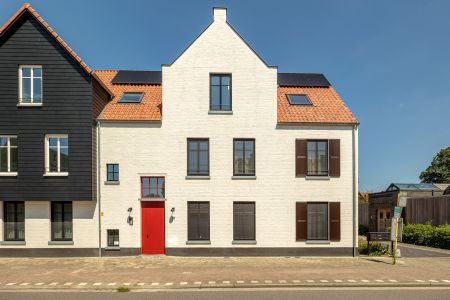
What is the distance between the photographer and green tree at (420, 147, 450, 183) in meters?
49.3

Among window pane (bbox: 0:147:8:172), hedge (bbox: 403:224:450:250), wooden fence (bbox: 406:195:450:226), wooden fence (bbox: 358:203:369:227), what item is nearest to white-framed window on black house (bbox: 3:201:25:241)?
window pane (bbox: 0:147:8:172)

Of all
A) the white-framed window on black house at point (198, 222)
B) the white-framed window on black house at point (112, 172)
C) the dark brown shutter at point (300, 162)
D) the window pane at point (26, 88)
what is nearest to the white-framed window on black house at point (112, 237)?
the white-framed window on black house at point (112, 172)

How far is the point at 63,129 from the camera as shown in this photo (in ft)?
51.3

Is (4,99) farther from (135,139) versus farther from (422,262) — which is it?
(422,262)

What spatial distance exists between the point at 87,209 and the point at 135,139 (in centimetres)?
397

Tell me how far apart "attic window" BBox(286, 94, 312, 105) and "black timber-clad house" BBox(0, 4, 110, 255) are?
9.88 m

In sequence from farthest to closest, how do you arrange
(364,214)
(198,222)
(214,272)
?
(364,214) < (198,222) < (214,272)

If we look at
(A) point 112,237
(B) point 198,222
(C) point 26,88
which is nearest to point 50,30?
→ (C) point 26,88

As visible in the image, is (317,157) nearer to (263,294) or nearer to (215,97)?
(215,97)

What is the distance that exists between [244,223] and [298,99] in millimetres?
7085

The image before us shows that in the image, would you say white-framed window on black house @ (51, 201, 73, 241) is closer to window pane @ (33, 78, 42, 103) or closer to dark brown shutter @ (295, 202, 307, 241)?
window pane @ (33, 78, 42, 103)

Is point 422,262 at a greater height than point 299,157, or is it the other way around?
point 299,157

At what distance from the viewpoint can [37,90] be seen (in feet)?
52.0

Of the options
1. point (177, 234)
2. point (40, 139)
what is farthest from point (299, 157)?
point (40, 139)
